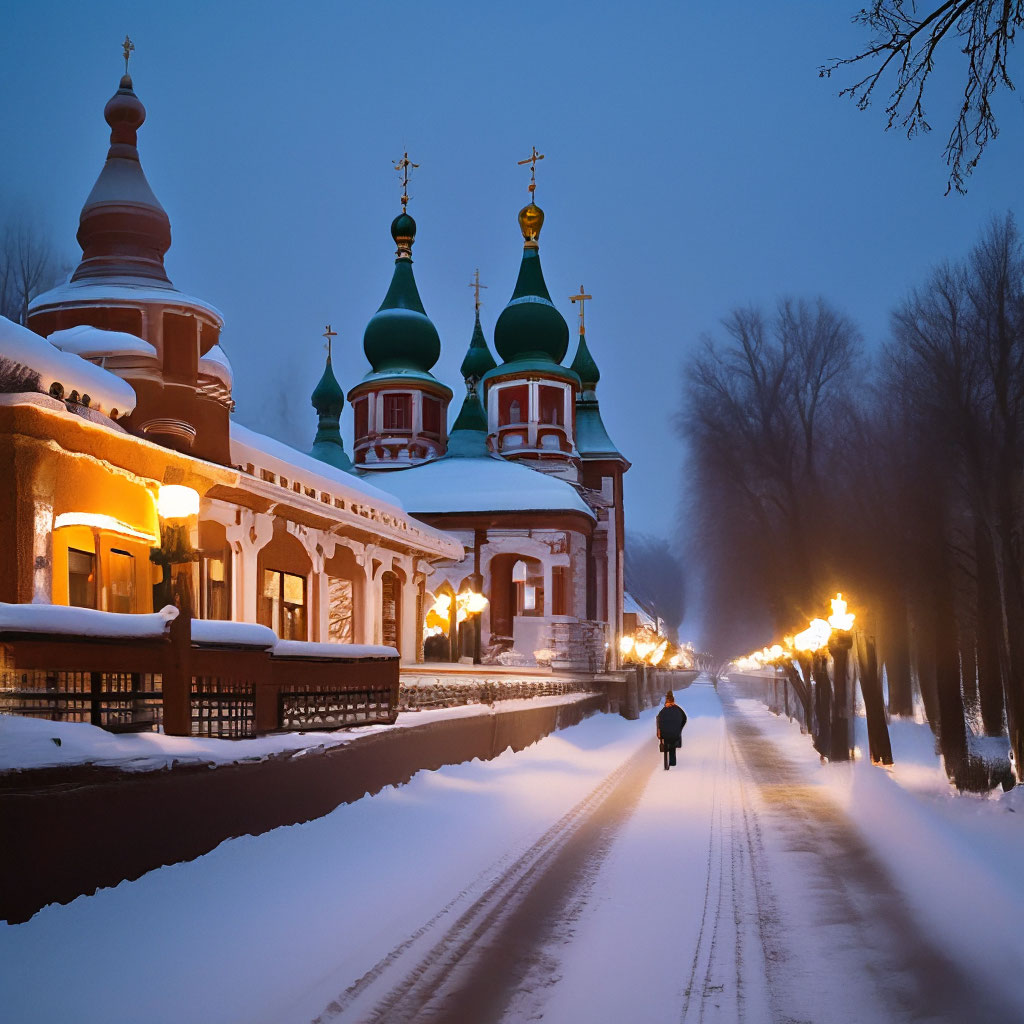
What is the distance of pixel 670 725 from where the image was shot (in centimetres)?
2419

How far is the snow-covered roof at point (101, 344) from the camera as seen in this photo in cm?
1733

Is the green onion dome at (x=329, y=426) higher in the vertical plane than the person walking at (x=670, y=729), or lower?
higher

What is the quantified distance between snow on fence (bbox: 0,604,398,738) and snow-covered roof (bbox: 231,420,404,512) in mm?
8639

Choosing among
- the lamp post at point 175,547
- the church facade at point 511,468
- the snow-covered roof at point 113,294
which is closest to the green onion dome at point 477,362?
the church facade at point 511,468

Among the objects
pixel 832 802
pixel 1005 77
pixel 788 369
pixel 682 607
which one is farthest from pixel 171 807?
pixel 682 607

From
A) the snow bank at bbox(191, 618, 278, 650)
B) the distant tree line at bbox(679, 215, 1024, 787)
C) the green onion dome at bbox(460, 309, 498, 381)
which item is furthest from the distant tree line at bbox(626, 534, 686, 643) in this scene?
the snow bank at bbox(191, 618, 278, 650)

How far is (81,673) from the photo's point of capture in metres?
9.30

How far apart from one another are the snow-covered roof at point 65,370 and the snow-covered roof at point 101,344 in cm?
121

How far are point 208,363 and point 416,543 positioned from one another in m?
14.1

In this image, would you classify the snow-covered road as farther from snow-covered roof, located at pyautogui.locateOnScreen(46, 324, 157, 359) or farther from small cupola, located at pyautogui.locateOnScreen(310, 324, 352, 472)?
small cupola, located at pyautogui.locateOnScreen(310, 324, 352, 472)

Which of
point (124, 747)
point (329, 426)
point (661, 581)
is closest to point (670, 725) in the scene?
point (124, 747)

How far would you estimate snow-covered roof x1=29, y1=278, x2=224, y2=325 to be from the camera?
18219mm

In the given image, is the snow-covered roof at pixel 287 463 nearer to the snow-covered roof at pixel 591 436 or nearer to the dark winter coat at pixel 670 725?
the dark winter coat at pixel 670 725

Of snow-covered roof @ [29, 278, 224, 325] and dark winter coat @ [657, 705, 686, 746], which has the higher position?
snow-covered roof @ [29, 278, 224, 325]
